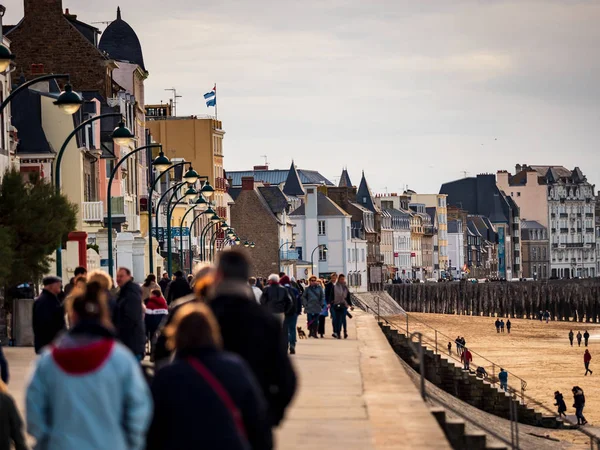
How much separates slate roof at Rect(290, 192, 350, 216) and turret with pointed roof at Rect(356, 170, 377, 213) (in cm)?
1878

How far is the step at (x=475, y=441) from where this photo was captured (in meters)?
19.2

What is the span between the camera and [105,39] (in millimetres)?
68500

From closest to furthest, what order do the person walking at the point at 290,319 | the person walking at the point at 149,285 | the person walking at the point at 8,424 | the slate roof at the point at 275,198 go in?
1. the person walking at the point at 8,424
2. the person walking at the point at 149,285
3. the person walking at the point at 290,319
4. the slate roof at the point at 275,198

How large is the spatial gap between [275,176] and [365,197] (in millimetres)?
10611

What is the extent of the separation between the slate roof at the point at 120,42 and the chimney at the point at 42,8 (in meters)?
10.3

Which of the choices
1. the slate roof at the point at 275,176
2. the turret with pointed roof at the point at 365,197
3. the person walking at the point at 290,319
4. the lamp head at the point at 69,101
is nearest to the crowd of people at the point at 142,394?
the lamp head at the point at 69,101

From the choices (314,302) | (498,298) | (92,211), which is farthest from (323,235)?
(314,302)

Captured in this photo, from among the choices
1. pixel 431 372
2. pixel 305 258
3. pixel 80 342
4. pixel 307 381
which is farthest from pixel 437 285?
pixel 80 342

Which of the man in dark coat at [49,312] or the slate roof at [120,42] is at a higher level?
the slate roof at [120,42]

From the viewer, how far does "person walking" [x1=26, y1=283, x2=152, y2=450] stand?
7.42 metres

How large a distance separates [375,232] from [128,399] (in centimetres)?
14490

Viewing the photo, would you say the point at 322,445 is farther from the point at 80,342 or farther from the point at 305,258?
the point at 305,258

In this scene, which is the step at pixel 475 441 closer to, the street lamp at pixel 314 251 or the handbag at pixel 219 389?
the handbag at pixel 219 389

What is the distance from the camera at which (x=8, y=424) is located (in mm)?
10320
